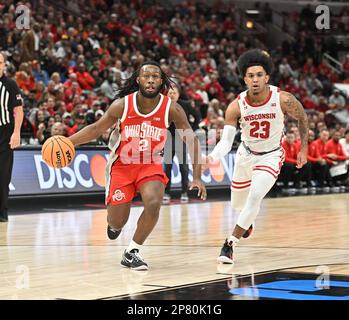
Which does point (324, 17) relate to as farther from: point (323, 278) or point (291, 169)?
point (323, 278)

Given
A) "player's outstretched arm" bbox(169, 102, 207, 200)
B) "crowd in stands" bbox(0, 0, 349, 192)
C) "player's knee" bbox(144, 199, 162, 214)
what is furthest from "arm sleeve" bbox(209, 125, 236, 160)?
"crowd in stands" bbox(0, 0, 349, 192)

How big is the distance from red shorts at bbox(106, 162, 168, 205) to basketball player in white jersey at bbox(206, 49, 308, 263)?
2.17 feet

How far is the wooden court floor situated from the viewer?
7.06 meters

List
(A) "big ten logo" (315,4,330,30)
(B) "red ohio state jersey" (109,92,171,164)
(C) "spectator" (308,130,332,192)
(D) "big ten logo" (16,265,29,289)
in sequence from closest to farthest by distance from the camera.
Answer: (D) "big ten logo" (16,265,29,289)
(B) "red ohio state jersey" (109,92,171,164)
(C) "spectator" (308,130,332,192)
(A) "big ten logo" (315,4,330,30)

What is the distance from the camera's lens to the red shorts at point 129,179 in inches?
322

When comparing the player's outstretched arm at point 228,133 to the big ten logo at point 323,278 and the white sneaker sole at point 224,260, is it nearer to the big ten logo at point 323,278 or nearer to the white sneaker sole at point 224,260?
the white sneaker sole at point 224,260

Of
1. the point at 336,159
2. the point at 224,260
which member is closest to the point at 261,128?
the point at 224,260

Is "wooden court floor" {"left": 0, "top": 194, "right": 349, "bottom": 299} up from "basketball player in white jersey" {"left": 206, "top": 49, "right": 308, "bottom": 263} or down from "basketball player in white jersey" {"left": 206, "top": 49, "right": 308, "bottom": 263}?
down

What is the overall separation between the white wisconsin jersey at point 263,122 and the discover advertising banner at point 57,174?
6904 mm

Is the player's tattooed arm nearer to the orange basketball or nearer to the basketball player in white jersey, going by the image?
the basketball player in white jersey

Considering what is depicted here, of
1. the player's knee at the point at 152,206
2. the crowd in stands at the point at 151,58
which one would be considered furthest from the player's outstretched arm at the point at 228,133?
the crowd in stands at the point at 151,58

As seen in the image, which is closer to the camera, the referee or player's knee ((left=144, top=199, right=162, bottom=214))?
player's knee ((left=144, top=199, right=162, bottom=214))

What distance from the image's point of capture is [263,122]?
8664 mm
